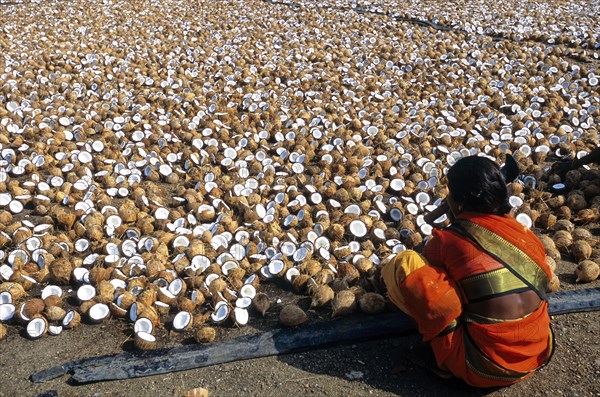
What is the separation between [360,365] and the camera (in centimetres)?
301

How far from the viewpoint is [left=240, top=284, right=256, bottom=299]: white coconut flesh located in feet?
11.6

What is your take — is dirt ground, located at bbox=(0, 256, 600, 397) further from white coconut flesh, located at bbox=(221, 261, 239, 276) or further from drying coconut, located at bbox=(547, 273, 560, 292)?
white coconut flesh, located at bbox=(221, 261, 239, 276)

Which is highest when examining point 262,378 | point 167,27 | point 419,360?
point 419,360

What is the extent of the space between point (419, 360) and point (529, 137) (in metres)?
3.42

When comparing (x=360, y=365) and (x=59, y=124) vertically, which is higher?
(x=360, y=365)

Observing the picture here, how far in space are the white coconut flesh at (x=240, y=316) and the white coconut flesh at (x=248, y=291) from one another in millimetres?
135

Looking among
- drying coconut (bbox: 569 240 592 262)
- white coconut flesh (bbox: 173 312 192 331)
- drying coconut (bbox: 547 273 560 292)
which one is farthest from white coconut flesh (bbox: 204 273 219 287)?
drying coconut (bbox: 569 240 592 262)

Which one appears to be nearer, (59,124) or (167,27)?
(59,124)

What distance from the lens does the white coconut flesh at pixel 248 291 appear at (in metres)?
3.53

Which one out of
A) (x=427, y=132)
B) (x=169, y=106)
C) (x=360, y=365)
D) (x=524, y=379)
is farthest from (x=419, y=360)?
(x=169, y=106)

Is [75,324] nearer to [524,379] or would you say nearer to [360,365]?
[360,365]

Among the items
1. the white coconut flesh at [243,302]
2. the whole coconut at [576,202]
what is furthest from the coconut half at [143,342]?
the whole coconut at [576,202]

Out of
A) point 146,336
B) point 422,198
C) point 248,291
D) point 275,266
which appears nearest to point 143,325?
point 146,336

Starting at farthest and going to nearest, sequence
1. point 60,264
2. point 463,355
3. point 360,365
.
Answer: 1. point 60,264
2. point 360,365
3. point 463,355
